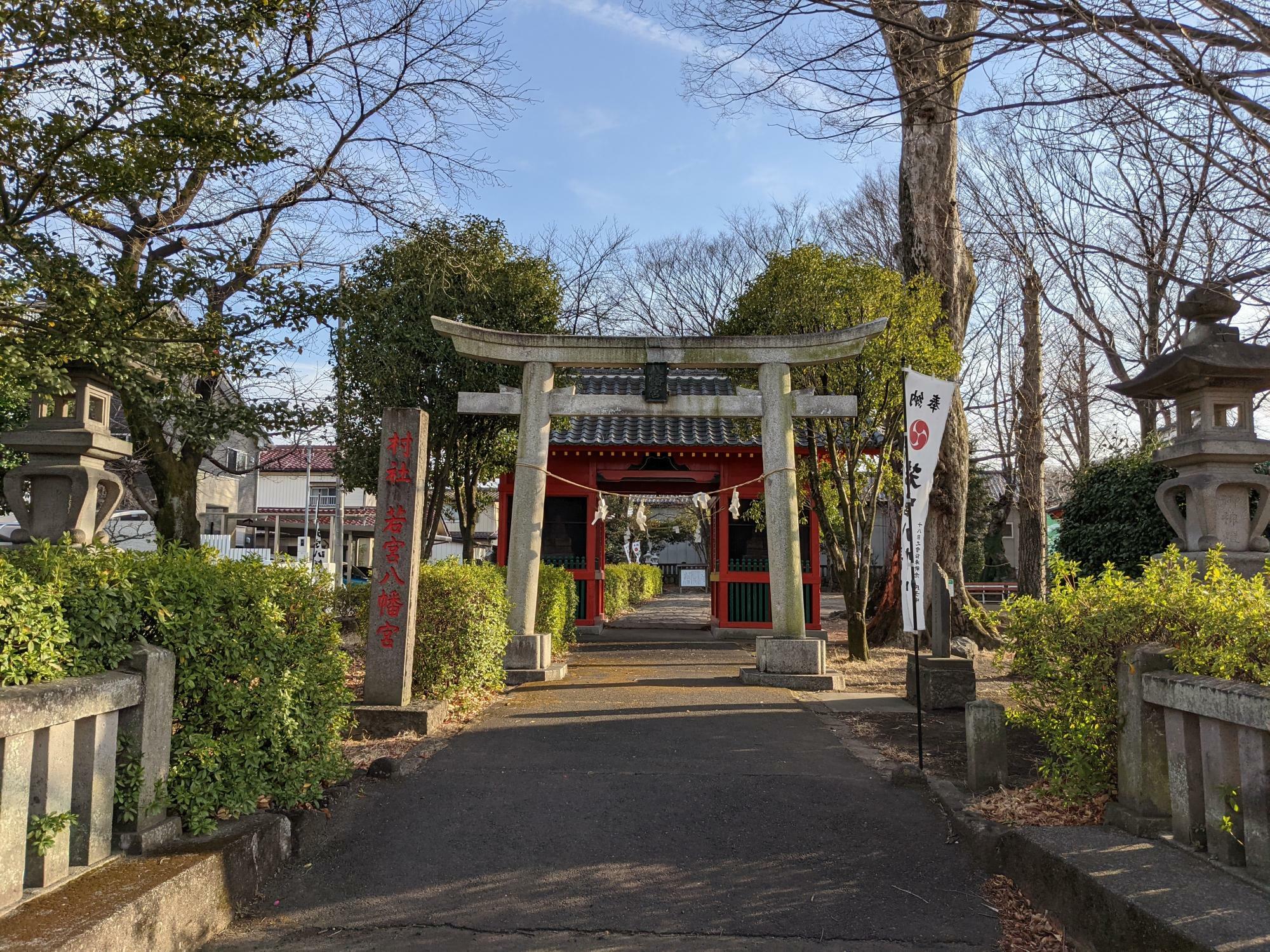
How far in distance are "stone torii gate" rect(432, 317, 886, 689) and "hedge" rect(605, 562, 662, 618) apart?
35.7 feet

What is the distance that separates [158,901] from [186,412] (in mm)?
8349

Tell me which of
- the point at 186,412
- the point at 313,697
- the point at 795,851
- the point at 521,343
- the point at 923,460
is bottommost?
the point at 795,851

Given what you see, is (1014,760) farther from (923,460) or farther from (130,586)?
(130,586)

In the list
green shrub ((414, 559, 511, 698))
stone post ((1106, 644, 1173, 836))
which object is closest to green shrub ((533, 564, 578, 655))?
green shrub ((414, 559, 511, 698))

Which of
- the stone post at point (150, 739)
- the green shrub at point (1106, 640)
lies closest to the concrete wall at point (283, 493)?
the stone post at point (150, 739)

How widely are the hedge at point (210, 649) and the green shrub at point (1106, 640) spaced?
4108 millimetres

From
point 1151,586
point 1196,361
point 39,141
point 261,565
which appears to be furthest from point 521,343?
point 1151,586

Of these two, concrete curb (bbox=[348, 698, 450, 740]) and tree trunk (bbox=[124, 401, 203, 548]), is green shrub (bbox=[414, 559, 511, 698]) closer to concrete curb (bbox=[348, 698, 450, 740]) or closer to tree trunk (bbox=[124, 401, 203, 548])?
concrete curb (bbox=[348, 698, 450, 740])

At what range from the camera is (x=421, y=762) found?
21.5 feet

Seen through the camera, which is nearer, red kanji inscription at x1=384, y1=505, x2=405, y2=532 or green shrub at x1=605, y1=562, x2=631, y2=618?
red kanji inscription at x1=384, y1=505, x2=405, y2=532

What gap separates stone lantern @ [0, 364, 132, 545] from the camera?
8.17 metres

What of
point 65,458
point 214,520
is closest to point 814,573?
point 65,458

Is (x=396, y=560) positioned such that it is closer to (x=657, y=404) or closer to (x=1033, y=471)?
(x=657, y=404)

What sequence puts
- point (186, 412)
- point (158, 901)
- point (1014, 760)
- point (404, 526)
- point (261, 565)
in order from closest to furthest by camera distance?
point (158, 901) → point (261, 565) → point (1014, 760) → point (404, 526) → point (186, 412)
